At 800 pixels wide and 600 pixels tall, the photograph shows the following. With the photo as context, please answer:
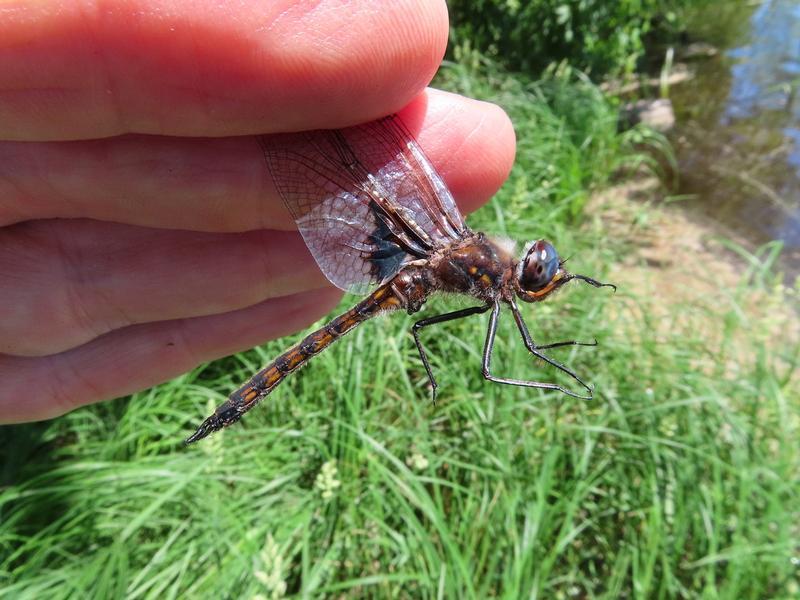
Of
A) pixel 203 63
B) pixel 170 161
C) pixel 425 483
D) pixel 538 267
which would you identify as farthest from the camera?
pixel 425 483

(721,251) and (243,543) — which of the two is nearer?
(243,543)

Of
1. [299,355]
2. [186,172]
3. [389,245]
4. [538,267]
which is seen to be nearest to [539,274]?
[538,267]

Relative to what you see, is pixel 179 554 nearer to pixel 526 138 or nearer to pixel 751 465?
pixel 751 465

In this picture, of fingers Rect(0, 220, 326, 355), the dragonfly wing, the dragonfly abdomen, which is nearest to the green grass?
the dragonfly abdomen

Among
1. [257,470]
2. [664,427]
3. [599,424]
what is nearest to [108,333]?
[257,470]

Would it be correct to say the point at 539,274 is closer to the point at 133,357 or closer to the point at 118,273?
the point at 118,273

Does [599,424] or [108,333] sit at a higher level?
[108,333]

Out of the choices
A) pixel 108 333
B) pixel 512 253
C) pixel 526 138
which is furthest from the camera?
pixel 526 138

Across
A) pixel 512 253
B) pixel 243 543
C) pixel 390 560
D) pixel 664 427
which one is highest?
pixel 512 253
